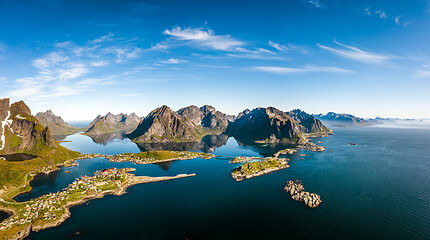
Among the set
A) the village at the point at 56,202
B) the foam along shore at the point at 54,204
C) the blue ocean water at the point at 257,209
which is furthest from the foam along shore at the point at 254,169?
the village at the point at 56,202

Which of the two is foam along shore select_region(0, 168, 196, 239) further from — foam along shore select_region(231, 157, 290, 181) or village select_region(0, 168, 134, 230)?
foam along shore select_region(231, 157, 290, 181)

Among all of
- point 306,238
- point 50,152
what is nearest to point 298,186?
point 306,238

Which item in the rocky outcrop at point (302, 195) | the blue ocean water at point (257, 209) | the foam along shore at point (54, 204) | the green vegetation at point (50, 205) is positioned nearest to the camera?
the blue ocean water at point (257, 209)

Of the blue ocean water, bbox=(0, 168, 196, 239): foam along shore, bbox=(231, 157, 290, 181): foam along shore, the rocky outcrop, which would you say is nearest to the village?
bbox=(0, 168, 196, 239): foam along shore

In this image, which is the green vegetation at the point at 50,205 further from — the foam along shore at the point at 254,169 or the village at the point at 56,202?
the foam along shore at the point at 254,169

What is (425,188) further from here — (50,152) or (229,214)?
(50,152)

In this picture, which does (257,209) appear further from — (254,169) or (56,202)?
(56,202)
